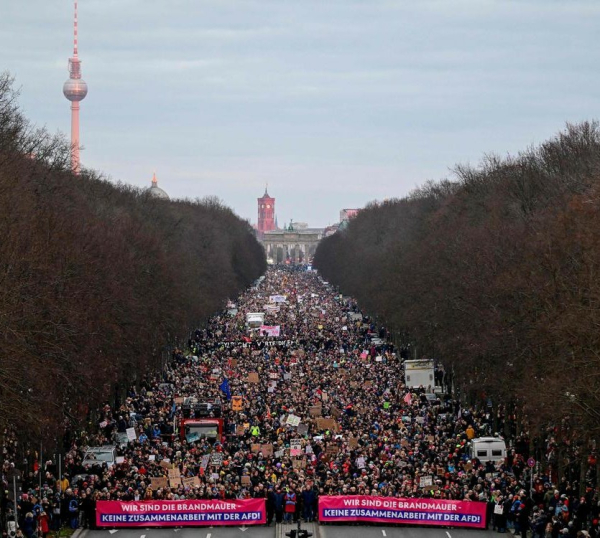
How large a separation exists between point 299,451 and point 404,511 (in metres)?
10.7

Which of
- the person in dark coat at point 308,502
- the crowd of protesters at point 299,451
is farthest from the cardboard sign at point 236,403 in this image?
the person in dark coat at point 308,502

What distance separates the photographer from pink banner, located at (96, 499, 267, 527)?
42094mm

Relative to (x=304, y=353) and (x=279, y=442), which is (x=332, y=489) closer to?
(x=279, y=442)

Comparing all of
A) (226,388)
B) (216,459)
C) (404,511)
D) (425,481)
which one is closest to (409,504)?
(404,511)

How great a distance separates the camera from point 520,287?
55469mm

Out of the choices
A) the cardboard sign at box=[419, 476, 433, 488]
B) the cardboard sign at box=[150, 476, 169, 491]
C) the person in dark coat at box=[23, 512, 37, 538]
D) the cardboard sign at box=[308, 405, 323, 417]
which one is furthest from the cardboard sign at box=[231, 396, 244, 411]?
the person in dark coat at box=[23, 512, 37, 538]

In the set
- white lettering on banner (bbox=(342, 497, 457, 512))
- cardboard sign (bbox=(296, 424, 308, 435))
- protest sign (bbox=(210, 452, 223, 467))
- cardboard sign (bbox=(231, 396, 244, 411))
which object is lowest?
white lettering on banner (bbox=(342, 497, 457, 512))

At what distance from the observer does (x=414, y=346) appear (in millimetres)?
94250

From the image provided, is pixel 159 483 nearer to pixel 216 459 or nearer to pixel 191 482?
pixel 191 482

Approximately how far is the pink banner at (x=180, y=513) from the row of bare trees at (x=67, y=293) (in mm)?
3096

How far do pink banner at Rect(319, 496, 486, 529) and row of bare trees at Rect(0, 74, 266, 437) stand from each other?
8529 mm

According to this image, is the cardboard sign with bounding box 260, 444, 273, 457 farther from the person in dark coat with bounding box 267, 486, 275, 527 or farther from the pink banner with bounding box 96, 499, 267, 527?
the pink banner with bounding box 96, 499, 267, 527

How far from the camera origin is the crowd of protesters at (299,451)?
42312 mm

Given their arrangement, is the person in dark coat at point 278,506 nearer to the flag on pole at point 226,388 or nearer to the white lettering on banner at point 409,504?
the white lettering on banner at point 409,504
